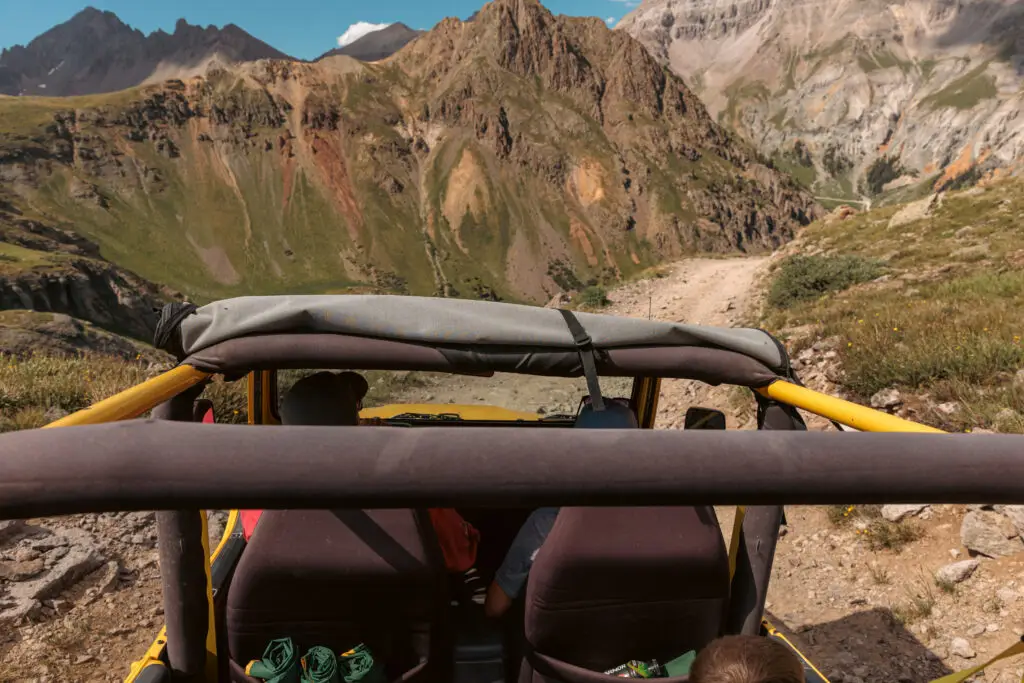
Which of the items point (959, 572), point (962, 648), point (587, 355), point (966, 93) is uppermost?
point (966, 93)

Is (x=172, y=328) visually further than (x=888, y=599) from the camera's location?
No

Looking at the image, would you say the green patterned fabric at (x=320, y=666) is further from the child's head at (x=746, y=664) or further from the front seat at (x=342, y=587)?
the child's head at (x=746, y=664)

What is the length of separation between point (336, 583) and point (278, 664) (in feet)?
1.28

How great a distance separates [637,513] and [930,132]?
23774 centimetres

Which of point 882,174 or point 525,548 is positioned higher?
point 882,174

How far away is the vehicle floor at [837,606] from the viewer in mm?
3559

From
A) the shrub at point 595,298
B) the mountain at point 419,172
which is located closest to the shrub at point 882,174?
the mountain at point 419,172

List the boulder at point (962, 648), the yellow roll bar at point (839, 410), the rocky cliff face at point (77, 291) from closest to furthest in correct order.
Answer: the yellow roll bar at point (839, 410), the boulder at point (962, 648), the rocky cliff face at point (77, 291)

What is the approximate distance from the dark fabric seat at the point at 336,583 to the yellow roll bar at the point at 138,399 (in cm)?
54

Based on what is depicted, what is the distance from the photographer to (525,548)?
236 cm

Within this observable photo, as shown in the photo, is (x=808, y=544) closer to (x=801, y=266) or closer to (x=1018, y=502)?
(x=1018, y=502)

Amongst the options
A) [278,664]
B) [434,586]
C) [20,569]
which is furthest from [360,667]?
[20,569]

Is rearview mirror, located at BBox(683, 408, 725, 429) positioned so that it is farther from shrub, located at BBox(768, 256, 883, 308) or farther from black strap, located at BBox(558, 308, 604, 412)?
shrub, located at BBox(768, 256, 883, 308)

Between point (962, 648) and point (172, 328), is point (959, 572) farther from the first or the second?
point (172, 328)
